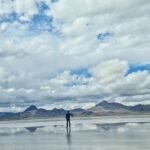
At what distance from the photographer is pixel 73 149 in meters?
25.0

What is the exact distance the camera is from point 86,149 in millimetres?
24938

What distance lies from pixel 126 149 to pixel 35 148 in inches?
260

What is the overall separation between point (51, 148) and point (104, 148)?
387cm

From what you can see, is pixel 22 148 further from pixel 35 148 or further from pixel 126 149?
pixel 126 149

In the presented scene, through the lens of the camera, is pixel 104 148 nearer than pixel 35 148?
Yes

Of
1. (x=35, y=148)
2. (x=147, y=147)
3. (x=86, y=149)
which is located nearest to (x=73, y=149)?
(x=86, y=149)

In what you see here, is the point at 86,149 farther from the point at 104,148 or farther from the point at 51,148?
the point at 51,148

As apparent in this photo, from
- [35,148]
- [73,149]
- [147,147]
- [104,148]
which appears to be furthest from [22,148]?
[147,147]

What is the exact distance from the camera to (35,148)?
1054 inches

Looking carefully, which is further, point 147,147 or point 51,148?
point 51,148

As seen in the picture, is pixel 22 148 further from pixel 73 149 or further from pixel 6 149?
pixel 73 149

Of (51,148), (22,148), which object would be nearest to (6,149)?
(22,148)

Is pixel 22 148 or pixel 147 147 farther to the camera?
pixel 22 148

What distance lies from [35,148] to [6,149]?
212 cm
